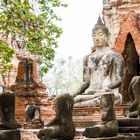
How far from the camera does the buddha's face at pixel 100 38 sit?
8.55 m

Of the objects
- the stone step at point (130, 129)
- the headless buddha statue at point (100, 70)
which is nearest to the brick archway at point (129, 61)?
the headless buddha statue at point (100, 70)

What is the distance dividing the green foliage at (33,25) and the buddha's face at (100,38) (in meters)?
3.11

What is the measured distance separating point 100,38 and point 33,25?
377cm

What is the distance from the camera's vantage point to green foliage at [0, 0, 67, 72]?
11205 millimetres

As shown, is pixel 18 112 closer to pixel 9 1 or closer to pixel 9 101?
pixel 9 1

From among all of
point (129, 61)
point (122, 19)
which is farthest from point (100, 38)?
point (122, 19)

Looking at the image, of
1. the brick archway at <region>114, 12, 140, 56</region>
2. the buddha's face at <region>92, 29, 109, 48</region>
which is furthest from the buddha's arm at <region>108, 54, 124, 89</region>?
the brick archway at <region>114, 12, 140, 56</region>

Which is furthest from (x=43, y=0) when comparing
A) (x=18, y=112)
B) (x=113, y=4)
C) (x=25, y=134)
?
(x=25, y=134)

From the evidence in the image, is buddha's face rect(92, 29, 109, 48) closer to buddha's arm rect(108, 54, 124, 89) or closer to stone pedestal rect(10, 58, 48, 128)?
buddha's arm rect(108, 54, 124, 89)

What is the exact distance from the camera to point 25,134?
25.2ft

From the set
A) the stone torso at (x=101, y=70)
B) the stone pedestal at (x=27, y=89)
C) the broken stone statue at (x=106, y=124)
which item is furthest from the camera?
the stone pedestal at (x=27, y=89)

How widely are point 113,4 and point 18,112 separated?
4.17 meters

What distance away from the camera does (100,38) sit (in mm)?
8578

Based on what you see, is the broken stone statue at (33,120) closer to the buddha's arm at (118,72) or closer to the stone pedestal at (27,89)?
the buddha's arm at (118,72)
